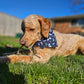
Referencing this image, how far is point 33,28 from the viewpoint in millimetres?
2891

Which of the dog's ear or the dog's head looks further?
the dog's ear

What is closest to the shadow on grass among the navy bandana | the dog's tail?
the dog's tail

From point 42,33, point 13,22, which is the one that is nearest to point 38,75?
point 42,33

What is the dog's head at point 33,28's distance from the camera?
9.17 feet

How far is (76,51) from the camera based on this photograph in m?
4.04

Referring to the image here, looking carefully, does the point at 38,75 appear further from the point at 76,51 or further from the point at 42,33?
→ the point at 76,51

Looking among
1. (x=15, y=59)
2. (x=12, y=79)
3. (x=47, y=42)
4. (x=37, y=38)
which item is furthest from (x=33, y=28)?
(x=12, y=79)

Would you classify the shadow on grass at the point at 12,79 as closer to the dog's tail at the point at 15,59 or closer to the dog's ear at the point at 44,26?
the dog's tail at the point at 15,59

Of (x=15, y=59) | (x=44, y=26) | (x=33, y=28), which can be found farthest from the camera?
(x=44, y=26)

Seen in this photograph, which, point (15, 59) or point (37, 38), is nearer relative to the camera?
point (15, 59)

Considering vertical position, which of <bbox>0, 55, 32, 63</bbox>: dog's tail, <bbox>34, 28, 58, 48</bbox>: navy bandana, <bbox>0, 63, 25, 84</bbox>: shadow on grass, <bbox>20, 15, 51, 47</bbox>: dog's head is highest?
<bbox>20, 15, 51, 47</bbox>: dog's head

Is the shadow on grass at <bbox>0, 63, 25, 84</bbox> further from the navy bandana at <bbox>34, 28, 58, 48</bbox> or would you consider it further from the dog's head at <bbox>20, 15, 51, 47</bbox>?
the navy bandana at <bbox>34, 28, 58, 48</bbox>

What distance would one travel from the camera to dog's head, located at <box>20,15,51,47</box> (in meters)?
2.80

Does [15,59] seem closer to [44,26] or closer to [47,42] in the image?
[47,42]
